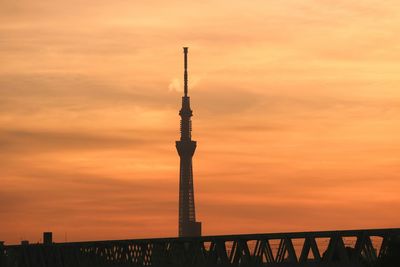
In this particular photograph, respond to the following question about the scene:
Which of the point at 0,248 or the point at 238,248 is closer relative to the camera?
the point at 238,248

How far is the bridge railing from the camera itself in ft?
406

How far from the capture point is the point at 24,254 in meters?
180

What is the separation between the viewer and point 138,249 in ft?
534

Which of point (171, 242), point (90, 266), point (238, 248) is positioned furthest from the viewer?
point (90, 266)

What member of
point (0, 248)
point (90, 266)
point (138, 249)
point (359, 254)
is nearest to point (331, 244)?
point (359, 254)

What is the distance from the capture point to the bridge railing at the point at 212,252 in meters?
124

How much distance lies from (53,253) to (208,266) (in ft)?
151

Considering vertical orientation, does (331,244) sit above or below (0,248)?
below

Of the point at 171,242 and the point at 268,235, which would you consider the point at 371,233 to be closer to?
the point at 268,235

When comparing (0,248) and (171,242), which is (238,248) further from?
(0,248)

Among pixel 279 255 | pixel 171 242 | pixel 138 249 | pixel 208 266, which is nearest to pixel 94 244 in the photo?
pixel 138 249

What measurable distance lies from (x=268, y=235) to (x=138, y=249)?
35347 mm

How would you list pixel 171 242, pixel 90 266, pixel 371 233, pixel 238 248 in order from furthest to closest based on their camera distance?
pixel 90 266 → pixel 171 242 → pixel 238 248 → pixel 371 233

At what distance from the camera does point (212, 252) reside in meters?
139
